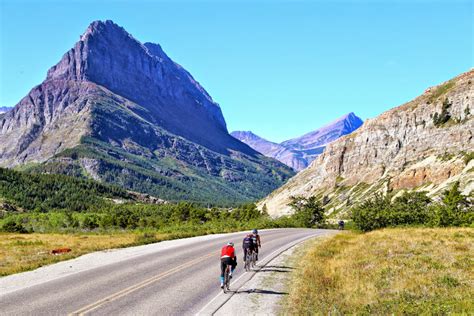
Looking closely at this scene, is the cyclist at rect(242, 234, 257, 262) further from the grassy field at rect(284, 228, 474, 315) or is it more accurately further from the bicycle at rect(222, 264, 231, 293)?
the bicycle at rect(222, 264, 231, 293)

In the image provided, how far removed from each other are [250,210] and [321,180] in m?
55.9

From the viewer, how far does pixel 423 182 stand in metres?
105

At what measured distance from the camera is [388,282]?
53.7 ft

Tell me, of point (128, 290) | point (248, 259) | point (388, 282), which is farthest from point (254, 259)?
point (128, 290)

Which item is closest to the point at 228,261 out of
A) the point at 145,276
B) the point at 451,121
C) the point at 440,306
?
the point at 145,276

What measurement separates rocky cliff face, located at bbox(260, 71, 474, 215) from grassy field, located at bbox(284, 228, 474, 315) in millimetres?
70329

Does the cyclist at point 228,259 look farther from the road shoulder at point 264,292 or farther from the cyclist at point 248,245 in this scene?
the cyclist at point 248,245

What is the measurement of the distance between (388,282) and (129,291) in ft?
32.9

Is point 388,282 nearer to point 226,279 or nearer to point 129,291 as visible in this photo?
point 226,279

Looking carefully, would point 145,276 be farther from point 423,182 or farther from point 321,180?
point 321,180

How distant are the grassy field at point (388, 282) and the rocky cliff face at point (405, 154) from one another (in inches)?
2769

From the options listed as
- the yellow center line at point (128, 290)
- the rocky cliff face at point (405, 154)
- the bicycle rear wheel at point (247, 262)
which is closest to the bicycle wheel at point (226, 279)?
the yellow center line at point (128, 290)

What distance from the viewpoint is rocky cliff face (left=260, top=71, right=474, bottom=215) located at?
10462cm

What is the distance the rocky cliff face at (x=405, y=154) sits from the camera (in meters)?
105
